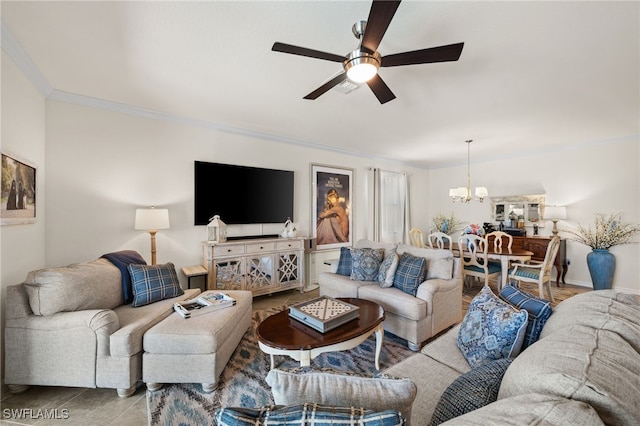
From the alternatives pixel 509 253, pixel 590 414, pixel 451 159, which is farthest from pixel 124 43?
pixel 451 159

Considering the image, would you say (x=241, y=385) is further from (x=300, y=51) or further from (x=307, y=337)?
(x=300, y=51)

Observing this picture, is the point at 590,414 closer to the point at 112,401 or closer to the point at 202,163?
the point at 112,401

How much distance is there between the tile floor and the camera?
5.40 feet

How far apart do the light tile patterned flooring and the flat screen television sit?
2007 millimetres

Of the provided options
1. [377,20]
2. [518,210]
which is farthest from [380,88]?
[518,210]

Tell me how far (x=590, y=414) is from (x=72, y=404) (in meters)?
2.69

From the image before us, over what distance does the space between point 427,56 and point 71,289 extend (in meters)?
2.89

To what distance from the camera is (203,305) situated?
2287 millimetres

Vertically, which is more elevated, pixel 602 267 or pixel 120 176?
pixel 120 176

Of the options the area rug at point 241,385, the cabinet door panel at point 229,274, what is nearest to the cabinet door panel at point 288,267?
the cabinet door panel at point 229,274

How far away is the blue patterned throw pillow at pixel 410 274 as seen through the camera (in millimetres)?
2627

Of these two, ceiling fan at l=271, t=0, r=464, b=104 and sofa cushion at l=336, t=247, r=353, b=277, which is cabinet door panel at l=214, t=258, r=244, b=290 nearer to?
sofa cushion at l=336, t=247, r=353, b=277

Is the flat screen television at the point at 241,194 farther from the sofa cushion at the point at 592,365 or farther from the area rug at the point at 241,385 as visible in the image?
the sofa cushion at the point at 592,365

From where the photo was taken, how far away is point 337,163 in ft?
16.3
